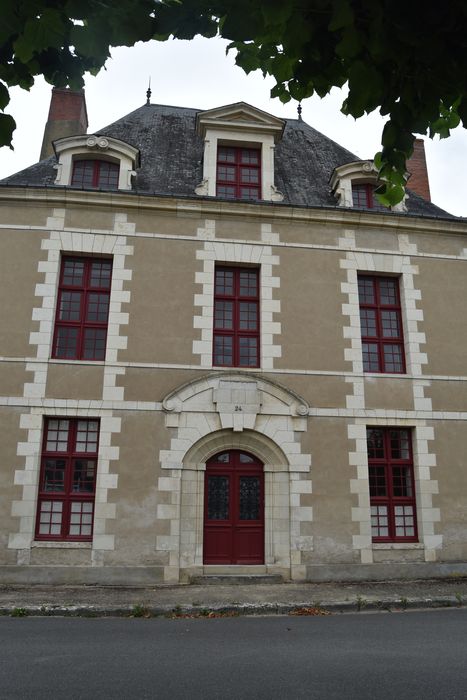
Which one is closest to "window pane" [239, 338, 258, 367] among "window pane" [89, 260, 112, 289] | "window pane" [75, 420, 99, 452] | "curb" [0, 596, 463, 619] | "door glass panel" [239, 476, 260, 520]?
"door glass panel" [239, 476, 260, 520]

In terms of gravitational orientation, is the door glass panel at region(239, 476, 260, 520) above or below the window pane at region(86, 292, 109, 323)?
below

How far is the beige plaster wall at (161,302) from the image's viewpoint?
10.2 m

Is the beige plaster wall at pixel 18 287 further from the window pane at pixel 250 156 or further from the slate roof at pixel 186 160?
the window pane at pixel 250 156

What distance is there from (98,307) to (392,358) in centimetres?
588

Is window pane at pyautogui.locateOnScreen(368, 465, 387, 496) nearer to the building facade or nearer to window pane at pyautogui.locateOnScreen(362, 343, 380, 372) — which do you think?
the building facade

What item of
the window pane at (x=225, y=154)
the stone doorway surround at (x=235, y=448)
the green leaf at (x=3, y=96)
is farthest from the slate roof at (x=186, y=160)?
the green leaf at (x=3, y=96)

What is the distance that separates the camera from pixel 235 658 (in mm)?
5148

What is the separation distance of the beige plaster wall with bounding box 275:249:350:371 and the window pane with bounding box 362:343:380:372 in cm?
59

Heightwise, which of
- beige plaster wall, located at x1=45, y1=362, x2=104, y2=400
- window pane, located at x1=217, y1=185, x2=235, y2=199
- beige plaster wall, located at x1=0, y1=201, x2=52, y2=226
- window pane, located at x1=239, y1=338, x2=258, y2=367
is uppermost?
window pane, located at x1=217, y1=185, x2=235, y2=199

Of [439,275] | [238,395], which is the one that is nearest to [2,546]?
[238,395]

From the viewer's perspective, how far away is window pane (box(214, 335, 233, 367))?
34.9 feet

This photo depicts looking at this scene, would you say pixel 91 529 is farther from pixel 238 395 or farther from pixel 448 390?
pixel 448 390

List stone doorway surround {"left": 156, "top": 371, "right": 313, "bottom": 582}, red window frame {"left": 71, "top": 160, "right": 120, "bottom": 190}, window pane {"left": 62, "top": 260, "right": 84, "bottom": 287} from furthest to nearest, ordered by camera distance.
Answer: red window frame {"left": 71, "top": 160, "right": 120, "bottom": 190}
window pane {"left": 62, "top": 260, "right": 84, "bottom": 287}
stone doorway surround {"left": 156, "top": 371, "right": 313, "bottom": 582}

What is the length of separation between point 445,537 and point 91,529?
6.29 m
